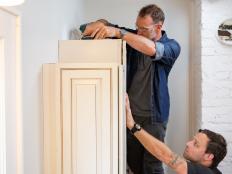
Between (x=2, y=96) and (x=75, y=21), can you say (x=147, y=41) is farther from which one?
(x=2, y=96)

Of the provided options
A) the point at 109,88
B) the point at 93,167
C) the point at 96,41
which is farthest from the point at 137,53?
the point at 93,167

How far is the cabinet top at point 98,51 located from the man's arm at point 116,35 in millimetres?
83

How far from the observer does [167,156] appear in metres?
1.71

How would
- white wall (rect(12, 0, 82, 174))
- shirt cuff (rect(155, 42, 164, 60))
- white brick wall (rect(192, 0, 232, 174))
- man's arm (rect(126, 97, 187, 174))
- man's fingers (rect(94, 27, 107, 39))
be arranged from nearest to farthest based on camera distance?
white wall (rect(12, 0, 82, 174)) → man's arm (rect(126, 97, 187, 174)) → man's fingers (rect(94, 27, 107, 39)) → shirt cuff (rect(155, 42, 164, 60)) → white brick wall (rect(192, 0, 232, 174))

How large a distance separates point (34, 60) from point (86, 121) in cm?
33

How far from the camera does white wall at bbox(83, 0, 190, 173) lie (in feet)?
8.71

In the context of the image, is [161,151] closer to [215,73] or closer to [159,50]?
[159,50]

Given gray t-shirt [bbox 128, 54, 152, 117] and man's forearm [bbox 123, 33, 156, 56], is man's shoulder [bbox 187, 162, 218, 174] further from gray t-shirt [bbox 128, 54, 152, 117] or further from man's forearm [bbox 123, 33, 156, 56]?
man's forearm [bbox 123, 33, 156, 56]

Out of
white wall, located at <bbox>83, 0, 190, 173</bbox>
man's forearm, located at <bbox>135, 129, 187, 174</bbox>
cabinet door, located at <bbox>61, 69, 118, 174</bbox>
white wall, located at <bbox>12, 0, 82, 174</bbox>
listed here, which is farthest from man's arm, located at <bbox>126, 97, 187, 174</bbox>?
white wall, located at <bbox>83, 0, 190, 173</bbox>

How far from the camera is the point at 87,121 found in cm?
146

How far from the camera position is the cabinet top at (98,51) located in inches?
65.3

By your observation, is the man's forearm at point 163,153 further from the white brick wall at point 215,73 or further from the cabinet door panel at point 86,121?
the white brick wall at point 215,73

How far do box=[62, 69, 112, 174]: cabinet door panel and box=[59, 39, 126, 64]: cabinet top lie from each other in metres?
0.22

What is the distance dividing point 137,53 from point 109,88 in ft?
2.13
